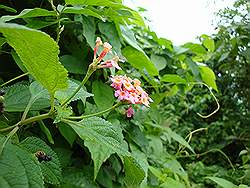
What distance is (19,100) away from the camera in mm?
639

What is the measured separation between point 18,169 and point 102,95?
498mm

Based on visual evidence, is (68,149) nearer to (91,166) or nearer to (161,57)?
(91,166)

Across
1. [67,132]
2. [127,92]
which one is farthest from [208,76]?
[127,92]

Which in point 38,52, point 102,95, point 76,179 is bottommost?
point 76,179

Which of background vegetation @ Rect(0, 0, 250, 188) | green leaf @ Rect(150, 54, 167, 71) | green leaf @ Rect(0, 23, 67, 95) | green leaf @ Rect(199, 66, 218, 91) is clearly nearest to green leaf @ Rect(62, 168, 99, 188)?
background vegetation @ Rect(0, 0, 250, 188)

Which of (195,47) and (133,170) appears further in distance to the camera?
(195,47)

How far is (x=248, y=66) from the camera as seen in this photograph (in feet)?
8.06

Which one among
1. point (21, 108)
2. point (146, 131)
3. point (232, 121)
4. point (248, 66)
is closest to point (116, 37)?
point (21, 108)

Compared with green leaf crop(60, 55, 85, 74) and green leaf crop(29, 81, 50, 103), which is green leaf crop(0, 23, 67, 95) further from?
green leaf crop(60, 55, 85, 74)

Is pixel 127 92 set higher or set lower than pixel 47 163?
higher

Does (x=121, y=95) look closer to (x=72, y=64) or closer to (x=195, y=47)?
(x=72, y=64)

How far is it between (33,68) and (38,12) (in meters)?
Answer: 0.24

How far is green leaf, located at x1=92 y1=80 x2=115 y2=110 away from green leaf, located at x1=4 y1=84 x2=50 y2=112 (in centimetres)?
26

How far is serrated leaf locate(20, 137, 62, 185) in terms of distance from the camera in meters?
0.58
